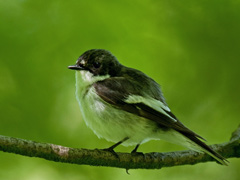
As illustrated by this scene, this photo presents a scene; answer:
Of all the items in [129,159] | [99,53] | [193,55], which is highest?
[193,55]

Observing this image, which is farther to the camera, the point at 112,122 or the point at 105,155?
the point at 112,122

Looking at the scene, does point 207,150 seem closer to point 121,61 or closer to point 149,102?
point 149,102

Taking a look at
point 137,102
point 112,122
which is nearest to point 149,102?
point 137,102

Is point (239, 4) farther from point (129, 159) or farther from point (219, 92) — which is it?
point (129, 159)

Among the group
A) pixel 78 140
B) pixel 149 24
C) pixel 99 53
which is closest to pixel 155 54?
pixel 149 24

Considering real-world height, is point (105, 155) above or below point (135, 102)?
below

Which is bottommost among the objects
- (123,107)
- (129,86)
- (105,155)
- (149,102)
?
(105,155)

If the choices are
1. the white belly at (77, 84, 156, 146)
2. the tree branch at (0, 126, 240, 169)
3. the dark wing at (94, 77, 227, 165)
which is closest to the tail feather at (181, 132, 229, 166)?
the dark wing at (94, 77, 227, 165)
